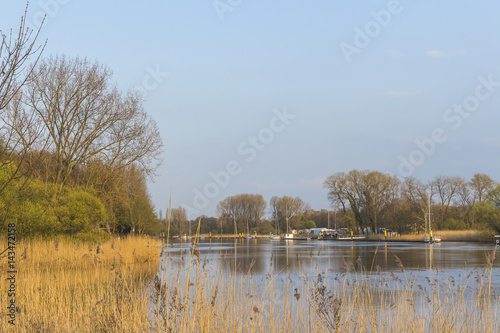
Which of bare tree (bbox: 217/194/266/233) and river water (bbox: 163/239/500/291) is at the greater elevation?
bare tree (bbox: 217/194/266/233)

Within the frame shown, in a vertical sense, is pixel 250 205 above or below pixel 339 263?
above

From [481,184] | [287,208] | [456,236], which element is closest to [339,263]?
[456,236]

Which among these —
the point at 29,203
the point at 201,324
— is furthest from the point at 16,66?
the point at 29,203

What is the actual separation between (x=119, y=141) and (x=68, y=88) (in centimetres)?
380

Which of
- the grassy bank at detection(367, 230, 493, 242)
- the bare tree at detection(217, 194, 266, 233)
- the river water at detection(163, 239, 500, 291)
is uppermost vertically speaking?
the bare tree at detection(217, 194, 266, 233)

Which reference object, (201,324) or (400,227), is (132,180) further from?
(400,227)

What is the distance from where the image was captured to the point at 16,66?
4449mm

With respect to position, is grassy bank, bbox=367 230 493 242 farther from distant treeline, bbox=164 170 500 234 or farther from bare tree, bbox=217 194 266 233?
bare tree, bbox=217 194 266 233

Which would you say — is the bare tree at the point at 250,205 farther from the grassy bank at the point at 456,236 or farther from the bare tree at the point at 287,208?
the grassy bank at the point at 456,236

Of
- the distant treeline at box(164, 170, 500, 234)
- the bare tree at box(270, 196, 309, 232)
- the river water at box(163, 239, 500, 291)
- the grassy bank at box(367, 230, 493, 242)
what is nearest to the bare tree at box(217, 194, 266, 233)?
the bare tree at box(270, 196, 309, 232)

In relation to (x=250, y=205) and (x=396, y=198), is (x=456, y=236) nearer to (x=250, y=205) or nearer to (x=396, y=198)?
(x=396, y=198)

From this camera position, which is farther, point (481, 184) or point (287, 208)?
point (287, 208)

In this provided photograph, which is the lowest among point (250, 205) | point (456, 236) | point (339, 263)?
point (456, 236)

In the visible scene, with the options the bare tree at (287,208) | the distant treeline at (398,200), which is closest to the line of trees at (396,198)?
the distant treeline at (398,200)
